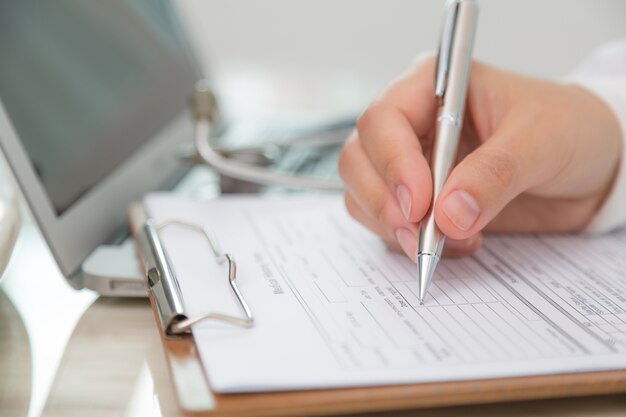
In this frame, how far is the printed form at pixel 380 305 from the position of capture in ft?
Answer: 0.99

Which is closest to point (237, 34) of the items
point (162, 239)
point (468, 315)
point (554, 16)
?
point (554, 16)

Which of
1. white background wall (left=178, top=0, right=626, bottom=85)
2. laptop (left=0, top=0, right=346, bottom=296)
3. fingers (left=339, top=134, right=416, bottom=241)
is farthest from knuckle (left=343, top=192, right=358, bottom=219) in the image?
white background wall (left=178, top=0, right=626, bottom=85)

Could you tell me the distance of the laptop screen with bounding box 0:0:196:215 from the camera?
47 centimetres

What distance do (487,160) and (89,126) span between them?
0.31m

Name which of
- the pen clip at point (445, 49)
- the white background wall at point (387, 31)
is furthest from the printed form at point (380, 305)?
the white background wall at point (387, 31)

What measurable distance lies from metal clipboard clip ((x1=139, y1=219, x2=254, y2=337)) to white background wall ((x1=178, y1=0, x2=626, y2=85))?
116cm

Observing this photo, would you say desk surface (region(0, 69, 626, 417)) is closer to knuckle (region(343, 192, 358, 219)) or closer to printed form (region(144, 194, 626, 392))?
printed form (region(144, 194, 626, 392))

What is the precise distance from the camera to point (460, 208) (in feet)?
1.23

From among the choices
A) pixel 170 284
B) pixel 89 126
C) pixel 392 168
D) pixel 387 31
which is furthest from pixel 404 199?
pixel 387 31

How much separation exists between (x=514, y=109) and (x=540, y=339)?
167 millimetres

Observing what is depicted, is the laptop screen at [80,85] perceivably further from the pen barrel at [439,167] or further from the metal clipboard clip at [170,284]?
the pen barrel at [439,167]

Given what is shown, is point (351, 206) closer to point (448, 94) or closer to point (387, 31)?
point (448, 94)

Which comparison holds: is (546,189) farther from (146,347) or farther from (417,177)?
(146,347)

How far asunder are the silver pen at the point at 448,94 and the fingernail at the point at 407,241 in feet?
0.04
